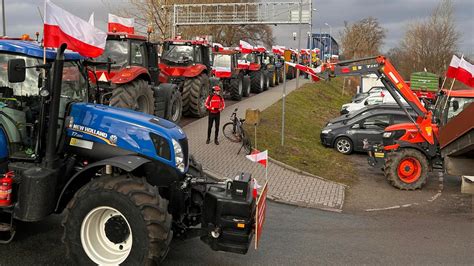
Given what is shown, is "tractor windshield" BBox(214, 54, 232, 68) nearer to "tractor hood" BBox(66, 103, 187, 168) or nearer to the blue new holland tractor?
the blue new holland tractor

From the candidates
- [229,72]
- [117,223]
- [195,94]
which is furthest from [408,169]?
[229,72]

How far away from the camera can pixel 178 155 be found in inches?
206

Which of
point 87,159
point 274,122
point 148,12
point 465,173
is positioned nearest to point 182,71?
point 274,122

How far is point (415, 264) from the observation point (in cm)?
598

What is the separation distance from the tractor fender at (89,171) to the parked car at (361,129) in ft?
37.9

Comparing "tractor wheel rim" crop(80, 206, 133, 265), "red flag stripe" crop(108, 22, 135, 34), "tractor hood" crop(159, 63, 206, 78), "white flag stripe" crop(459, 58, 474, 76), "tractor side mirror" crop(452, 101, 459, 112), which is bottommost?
"tractor wheel rim" crop(80, 206, 133, 265)

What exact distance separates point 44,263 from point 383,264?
4.17m

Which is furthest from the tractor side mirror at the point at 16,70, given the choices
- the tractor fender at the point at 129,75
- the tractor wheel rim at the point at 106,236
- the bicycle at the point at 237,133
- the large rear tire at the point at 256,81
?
the large rear tire at the point at 256,81

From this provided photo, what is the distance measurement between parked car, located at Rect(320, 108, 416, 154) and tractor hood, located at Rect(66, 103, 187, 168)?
11.1 metres

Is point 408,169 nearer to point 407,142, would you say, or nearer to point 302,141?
point 407,142

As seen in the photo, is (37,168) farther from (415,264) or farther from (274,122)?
(274,122)

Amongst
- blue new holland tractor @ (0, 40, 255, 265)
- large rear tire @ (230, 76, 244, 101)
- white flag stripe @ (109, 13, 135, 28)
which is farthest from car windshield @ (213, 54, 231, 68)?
blue new holland tractor @ (0, 40, 255, 265)

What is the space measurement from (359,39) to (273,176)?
44.2 m

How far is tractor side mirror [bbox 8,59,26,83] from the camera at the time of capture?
15.0ft
